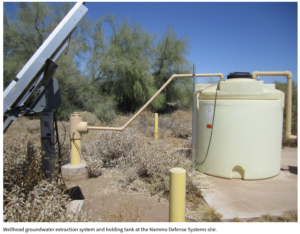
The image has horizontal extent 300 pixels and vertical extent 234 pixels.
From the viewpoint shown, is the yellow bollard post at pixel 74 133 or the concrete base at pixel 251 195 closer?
the concrete base at pixel 251 195

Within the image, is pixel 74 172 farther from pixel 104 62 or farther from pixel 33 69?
pixel 104 62

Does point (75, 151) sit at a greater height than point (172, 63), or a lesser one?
lesser

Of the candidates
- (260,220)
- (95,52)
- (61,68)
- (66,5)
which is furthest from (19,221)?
(66,5)

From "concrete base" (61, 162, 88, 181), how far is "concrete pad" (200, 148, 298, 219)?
2.46 meters

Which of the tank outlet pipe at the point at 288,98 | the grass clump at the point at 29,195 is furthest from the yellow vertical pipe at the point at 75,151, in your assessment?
the tank outlet pipe at the point at 288,98

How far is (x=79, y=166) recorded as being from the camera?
16.1 feet

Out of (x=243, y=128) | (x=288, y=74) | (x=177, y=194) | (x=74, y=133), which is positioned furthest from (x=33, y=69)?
(x=288, y=74)

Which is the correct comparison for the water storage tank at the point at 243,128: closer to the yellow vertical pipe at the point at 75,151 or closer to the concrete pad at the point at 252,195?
the concrete pad at the point at 252,195

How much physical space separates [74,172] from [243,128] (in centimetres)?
348

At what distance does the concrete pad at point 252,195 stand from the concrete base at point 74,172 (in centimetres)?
246

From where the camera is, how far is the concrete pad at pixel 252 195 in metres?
3.42

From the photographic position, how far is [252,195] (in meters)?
3.94

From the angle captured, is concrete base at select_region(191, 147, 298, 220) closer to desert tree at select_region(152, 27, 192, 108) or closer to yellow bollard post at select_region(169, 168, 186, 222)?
yellow bollard post at select_region(169, 168, 186, 222)

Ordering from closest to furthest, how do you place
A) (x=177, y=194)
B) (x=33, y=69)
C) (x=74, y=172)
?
(x=177, y=194), (x=33, y=69), (x=74, y=172)
